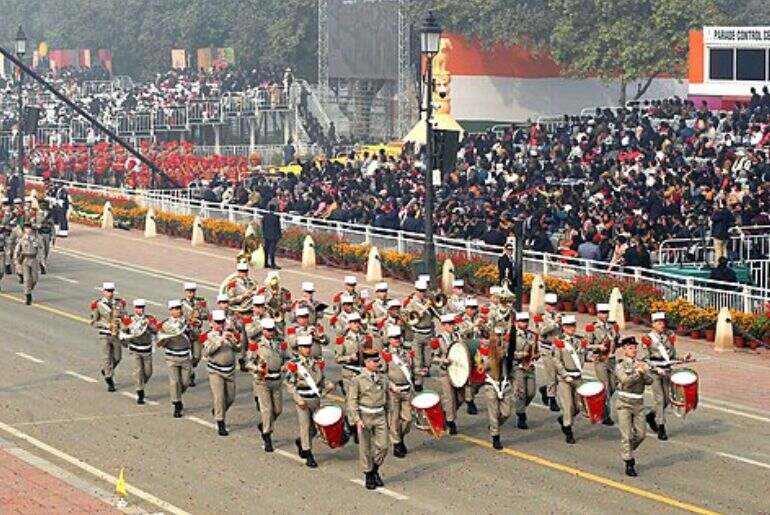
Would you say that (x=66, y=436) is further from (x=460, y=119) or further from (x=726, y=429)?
(x=460, y=119)

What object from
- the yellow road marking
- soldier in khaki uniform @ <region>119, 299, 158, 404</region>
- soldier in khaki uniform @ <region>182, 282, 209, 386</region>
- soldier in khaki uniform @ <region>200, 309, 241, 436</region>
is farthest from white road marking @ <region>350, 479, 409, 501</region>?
soldier in khaki uniform @ <region>119, 299, 158, 404</region>

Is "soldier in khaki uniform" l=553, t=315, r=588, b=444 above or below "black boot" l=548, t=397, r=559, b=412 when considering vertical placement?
above

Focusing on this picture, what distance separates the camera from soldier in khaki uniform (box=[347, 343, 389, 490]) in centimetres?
2550

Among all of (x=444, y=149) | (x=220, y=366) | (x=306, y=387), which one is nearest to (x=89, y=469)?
(x=306, y=387)

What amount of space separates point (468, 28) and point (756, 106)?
2371cm

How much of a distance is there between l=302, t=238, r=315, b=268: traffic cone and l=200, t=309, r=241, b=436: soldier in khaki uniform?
19485 millimetres

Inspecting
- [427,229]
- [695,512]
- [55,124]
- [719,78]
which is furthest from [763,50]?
[695,512]

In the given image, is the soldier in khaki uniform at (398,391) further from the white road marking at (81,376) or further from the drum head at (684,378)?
the white road marking at (81,376)

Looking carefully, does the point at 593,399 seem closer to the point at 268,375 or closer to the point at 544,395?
the point at 544,395

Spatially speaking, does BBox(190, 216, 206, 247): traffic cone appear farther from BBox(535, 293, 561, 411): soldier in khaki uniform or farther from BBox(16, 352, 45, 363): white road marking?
BBox(535, 293, 561, 411): soldier in khaki uniform

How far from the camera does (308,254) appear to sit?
48.5 metres

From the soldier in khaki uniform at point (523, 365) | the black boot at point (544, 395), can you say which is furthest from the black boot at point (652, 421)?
the black boot at point (544, 395)

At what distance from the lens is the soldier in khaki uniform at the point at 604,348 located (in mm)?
28688

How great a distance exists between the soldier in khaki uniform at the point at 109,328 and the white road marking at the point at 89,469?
10.2 feet
